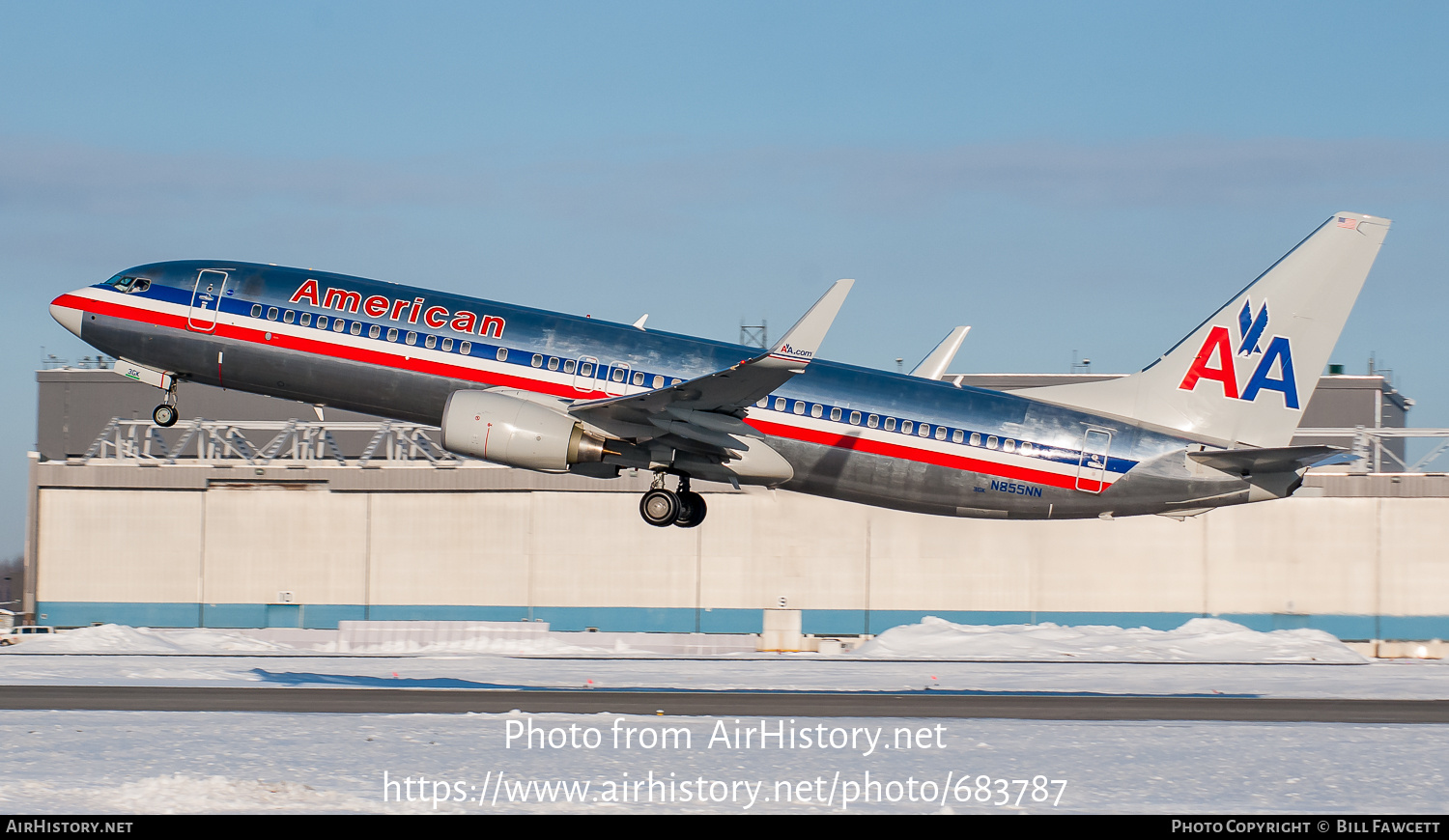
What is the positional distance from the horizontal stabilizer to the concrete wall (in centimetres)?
3097

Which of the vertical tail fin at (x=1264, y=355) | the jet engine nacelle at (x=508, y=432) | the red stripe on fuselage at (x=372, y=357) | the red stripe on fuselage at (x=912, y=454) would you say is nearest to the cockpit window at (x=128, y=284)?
the red stripe on fuselage at (x=372, y=357)

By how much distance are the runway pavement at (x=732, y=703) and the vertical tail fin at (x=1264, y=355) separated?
6.70 m

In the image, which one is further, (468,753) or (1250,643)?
(1250,643)

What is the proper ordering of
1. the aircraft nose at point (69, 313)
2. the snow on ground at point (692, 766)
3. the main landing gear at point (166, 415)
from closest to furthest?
the snow on ground at point (692, 766), the main landing gear at point (166, 415), the aircraft nose at point (69, 313)

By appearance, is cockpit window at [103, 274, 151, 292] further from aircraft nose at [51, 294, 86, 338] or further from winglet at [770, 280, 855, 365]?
winglet at [770, 280, 855, 365]

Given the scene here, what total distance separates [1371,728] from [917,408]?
11.9 meters

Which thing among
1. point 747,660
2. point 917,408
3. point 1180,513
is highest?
point 917,408

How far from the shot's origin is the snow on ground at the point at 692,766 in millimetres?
20266

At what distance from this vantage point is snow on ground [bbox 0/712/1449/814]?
798 inches

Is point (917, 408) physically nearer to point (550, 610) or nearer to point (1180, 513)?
point (1180, 513)

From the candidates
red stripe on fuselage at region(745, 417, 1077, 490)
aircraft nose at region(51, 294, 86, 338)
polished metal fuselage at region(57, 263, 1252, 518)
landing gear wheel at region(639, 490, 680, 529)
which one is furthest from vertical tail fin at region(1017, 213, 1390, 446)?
aircraft nose at region(51, 294, 86, 338)

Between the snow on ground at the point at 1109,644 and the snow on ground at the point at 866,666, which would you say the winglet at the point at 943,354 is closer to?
the snow on ground at the point at 866,666

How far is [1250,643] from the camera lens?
55438mm

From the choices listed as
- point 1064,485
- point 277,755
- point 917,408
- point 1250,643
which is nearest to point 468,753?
point 277,755
